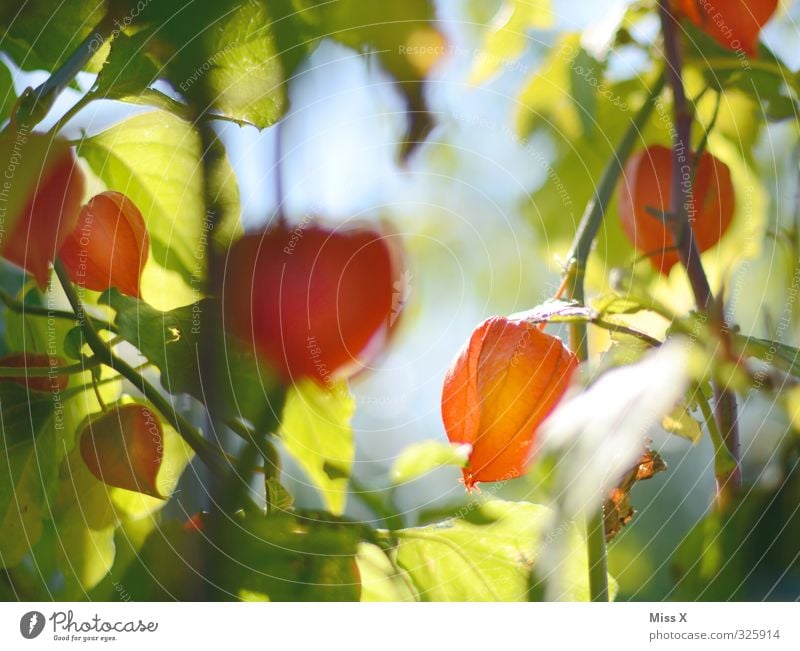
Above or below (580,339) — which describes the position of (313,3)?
above

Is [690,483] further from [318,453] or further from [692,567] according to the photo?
[318,453]

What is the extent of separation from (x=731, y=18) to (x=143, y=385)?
0.86 feet

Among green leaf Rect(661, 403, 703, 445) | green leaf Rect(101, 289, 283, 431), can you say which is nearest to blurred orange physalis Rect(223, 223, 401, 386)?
green leaf Rect(101, 289, 283, 431)

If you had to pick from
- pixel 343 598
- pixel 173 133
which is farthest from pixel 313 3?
pixel 343 598

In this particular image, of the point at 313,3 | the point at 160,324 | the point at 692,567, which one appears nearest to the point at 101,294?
the point at 160,324

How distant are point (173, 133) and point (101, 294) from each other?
0.23 feet

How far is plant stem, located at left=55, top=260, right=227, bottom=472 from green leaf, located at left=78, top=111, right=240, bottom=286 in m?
0.03

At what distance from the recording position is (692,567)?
12.2 inches

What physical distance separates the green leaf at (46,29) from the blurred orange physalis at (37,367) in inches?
4.3

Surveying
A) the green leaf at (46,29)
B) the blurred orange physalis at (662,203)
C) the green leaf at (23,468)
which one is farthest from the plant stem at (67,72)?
the blurred orange physalis at (662,203)

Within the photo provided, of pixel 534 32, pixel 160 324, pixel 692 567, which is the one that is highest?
pixel 534 32

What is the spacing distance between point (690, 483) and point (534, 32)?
0.60 feet
